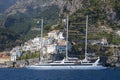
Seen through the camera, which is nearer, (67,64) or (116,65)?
(67,64)

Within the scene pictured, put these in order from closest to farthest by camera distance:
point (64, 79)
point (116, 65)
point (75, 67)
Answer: point (64, 79), point (75, 67), point (116, 65)

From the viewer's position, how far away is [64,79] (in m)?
110

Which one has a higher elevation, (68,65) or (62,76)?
(68,65)

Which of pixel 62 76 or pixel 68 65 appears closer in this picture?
pixel 62 76

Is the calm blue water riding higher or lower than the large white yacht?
lower

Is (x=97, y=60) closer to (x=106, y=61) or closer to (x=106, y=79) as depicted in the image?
(x=106, y=61)

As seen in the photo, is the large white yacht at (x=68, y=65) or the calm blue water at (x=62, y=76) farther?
the large white yacht at (x=68, y=65)

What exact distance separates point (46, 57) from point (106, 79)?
8872 cm

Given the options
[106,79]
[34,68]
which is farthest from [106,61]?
[106,79]

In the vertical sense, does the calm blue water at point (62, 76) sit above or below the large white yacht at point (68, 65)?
below

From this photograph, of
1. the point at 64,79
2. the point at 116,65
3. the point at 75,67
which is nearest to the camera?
the point at 64,79

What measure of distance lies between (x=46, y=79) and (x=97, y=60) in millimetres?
71010

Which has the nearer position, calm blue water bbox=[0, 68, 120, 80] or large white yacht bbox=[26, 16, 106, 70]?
calm blue water bbox=[0, 68, 120, 80]

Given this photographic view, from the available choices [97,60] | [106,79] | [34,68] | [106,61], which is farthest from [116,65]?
[106,79]
